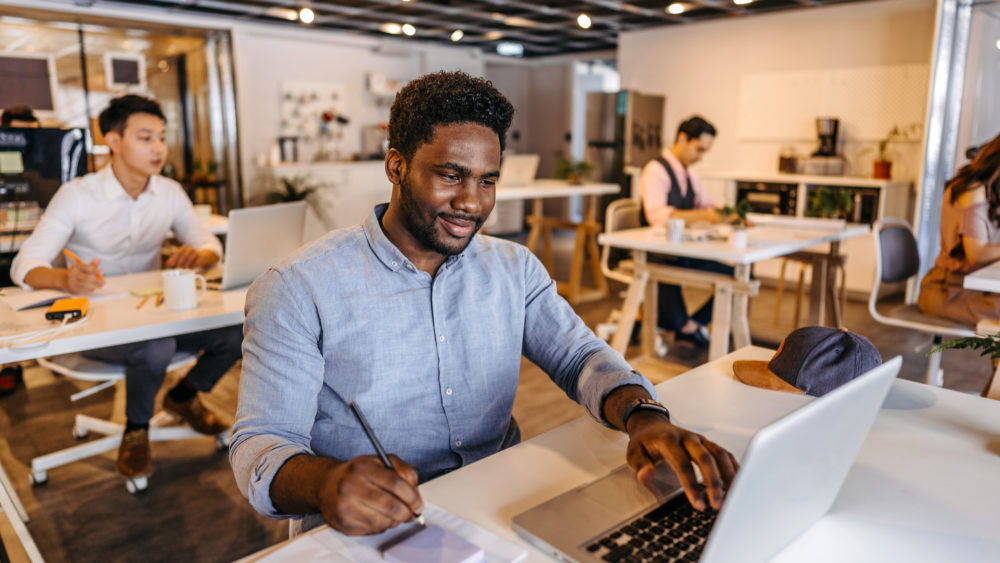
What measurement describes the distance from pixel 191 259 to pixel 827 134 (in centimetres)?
529

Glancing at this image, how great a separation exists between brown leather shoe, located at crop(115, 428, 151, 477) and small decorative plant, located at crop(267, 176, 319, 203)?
4388 millimetres

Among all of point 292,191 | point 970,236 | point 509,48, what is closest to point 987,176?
point 970,236

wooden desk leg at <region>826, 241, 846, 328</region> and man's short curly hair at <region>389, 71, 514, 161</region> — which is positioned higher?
man's short curly hair at <region>389, 71, 514, 161</region>

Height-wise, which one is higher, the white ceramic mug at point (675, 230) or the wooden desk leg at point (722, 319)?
the white ceramic mug at point (675, 230)

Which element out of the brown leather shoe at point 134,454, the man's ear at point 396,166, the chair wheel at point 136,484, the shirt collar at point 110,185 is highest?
the man's ear at point 396,166

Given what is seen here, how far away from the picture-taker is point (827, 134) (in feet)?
19.1

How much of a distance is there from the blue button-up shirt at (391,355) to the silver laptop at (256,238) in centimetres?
99

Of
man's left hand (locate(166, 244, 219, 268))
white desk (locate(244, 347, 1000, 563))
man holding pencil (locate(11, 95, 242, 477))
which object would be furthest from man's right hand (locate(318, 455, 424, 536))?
man's left hand (locate(166, 244, 219, 268))

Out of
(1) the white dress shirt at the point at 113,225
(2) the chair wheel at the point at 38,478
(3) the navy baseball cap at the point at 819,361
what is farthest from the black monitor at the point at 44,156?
(3) the navy baseball cap at the point at 819,361

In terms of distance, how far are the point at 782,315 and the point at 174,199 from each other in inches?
165

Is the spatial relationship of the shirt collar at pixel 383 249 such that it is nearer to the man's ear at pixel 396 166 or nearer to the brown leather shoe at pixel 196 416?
the man's ear at pixel 396 166

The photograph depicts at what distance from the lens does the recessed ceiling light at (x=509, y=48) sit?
853cm

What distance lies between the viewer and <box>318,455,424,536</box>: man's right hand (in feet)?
2.67

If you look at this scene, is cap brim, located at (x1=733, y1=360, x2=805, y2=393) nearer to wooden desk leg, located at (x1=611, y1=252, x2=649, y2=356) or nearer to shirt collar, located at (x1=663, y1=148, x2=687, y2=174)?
wooden desk leg, located at (x1=611, y1=252, x2=649, y2=356)
